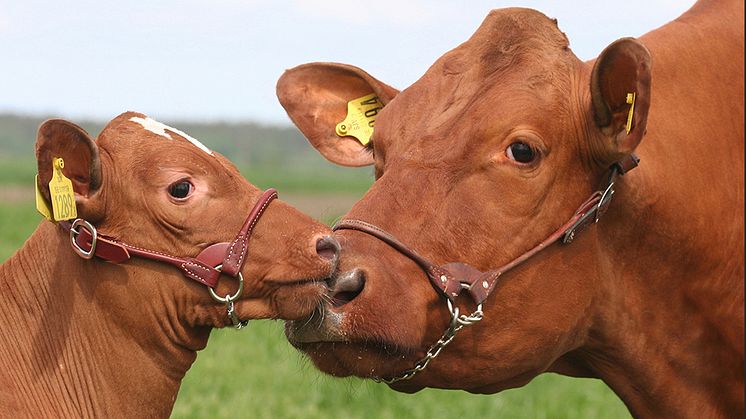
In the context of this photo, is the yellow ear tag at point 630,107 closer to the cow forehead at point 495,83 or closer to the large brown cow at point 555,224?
the large brown cow at point 555,224

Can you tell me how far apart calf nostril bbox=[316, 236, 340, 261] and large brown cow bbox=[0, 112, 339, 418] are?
0.4 inches

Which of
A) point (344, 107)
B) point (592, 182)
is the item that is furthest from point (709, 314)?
point (344, 107)

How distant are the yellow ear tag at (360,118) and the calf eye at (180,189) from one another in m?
→ 1.34

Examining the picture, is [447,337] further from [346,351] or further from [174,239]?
[174,239]

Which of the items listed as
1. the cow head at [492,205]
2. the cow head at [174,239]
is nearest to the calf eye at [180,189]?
the cow head at [174,239]

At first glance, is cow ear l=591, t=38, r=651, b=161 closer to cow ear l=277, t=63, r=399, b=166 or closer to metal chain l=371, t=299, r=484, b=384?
metal chain l=371, t=299, r=484, b=384

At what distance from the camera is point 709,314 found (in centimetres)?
524

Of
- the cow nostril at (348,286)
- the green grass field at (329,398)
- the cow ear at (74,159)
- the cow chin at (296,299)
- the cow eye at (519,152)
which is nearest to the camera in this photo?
the cow nostril at (348,286)

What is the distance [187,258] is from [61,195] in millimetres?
637

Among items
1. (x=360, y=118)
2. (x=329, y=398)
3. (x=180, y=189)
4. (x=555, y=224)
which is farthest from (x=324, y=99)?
(x=329, y=398)

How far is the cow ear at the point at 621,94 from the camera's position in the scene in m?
4.63

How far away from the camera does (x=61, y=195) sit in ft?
16.2

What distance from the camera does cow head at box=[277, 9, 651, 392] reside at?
4695 millimetres

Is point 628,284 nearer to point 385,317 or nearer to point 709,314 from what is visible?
point 709,314
